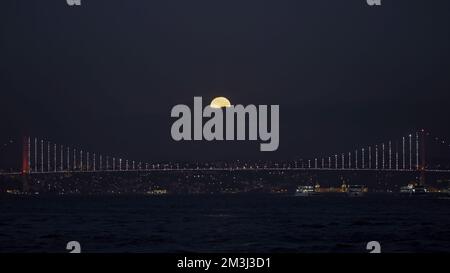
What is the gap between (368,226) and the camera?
108 feet

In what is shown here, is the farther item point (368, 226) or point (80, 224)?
point (80, 224)

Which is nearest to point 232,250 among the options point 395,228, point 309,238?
point 309,238
